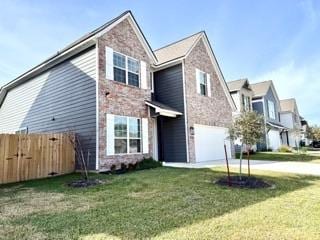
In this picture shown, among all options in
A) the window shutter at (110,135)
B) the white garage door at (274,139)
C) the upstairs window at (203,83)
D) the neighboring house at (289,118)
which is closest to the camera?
the window shutter at (110,135)

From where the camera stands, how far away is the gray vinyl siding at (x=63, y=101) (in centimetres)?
1151

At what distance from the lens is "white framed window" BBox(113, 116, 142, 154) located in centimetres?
1185

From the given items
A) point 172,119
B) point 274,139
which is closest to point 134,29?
point 172,119

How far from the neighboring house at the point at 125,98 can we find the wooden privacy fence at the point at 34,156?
1.11 metres

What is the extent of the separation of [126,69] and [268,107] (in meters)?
23.1

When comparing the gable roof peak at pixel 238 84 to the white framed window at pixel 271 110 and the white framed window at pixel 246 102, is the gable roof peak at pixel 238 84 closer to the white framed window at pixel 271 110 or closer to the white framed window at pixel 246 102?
the white framed window at pixel 246 102

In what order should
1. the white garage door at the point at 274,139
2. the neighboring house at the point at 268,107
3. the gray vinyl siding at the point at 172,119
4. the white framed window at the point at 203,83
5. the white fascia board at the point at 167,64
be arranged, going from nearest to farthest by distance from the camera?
the gray vinyl siding at the point at 172,119
the white fascia board at the point at 167,64
the white framed window at the point at 203,83
the neighboring house at the point at 268,107
the white garage door at the point at 274,139

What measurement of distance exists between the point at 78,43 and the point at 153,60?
4629mm

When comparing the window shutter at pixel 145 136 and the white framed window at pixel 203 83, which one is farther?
the white framed window at pixel 203 83

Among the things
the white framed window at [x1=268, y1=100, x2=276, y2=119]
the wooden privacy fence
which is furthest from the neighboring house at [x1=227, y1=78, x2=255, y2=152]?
the wooden privacy fence

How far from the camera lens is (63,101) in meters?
13.1

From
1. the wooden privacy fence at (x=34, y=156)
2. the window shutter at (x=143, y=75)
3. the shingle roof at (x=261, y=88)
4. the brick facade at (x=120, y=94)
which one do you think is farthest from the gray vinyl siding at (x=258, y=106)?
the wooden privacy fence at (x=34, y=156)

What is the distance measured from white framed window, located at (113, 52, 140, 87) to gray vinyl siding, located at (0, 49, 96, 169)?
1.25 meters

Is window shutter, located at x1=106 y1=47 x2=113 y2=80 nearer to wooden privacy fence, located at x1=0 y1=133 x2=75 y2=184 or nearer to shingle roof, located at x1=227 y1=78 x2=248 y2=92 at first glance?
wooden privacy fence, located at x1=0 y1=133 x2=75 y2=184
